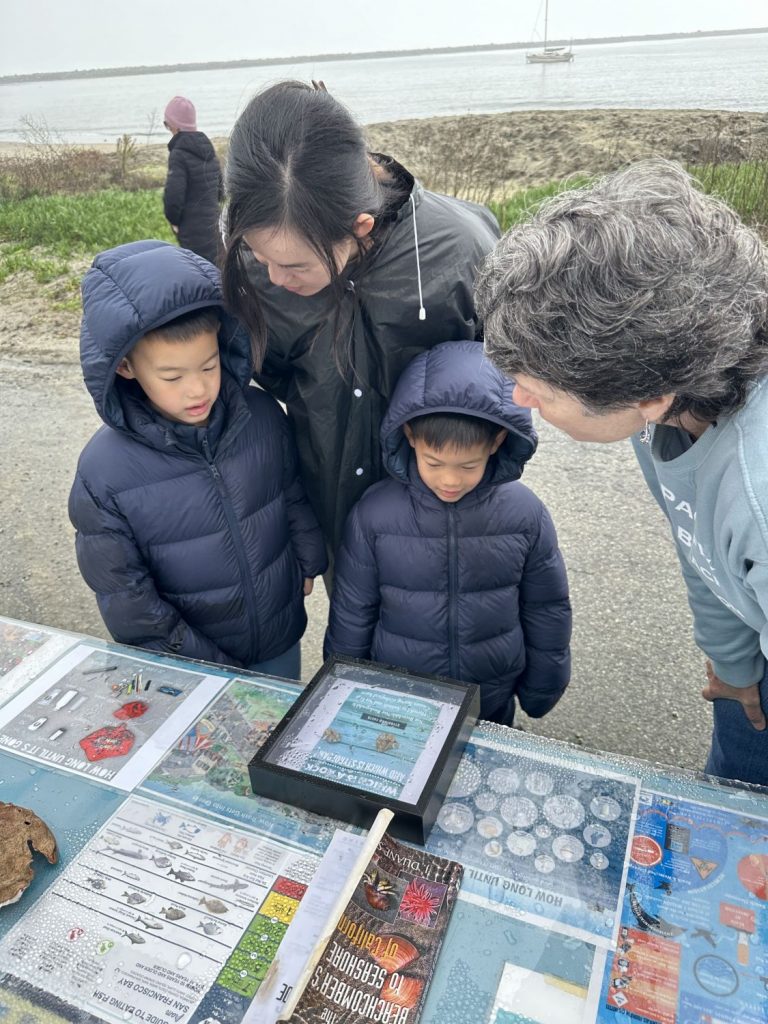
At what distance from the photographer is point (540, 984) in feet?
2.82

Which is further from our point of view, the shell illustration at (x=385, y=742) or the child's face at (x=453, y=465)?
the child's face at (x=453, y=465)

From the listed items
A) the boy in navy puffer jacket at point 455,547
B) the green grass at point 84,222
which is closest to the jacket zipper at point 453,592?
the boy in navy puffer jacket at point 455,547

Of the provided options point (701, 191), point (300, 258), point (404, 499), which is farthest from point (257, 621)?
point (701, 191)

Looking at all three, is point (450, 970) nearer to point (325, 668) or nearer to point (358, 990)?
point (358, 990)

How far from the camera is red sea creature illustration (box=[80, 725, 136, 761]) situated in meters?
1.23

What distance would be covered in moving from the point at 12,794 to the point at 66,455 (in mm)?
3083

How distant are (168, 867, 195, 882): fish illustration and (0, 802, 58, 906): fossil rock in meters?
0.18

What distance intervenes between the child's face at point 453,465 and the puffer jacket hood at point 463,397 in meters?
0.05

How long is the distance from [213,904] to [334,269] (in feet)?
3.54

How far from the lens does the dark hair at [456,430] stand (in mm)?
1458

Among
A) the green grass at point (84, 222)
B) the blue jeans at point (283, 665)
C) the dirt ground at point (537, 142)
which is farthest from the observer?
the dirt ground at point (537, 142)

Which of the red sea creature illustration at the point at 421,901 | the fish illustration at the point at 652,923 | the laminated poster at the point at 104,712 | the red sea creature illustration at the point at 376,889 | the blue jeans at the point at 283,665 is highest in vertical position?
the red sea creature illustration at the point at 376,889

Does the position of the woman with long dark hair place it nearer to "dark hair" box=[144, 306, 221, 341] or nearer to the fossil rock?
"dark hair" box=[144, 306, 221, 341]

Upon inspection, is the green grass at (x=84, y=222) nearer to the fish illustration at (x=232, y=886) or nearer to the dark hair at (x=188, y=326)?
the dark hair at (x=188, y=326)
